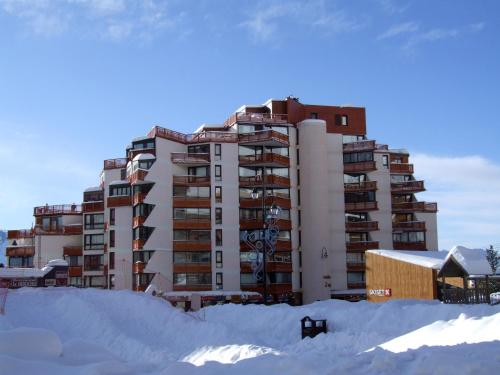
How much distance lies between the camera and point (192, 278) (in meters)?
63.7

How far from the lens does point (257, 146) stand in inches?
2687

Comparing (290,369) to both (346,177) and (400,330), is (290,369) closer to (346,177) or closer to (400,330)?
(400,330)

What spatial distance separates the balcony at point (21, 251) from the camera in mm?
79756

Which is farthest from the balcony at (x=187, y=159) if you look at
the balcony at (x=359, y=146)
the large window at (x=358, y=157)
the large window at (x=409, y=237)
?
the large window at (x=409, y=237)

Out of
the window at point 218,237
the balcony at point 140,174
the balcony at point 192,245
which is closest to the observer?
the balcony at point 140,174

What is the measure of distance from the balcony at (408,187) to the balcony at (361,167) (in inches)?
259

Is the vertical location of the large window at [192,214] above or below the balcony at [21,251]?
above

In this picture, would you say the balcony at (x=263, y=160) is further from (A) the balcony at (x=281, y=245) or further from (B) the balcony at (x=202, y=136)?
(A) the balcony at (x=281, y=245)

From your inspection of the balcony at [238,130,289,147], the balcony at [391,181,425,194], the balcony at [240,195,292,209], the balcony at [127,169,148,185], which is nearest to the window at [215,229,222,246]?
the balcony at [240,195,292,209]

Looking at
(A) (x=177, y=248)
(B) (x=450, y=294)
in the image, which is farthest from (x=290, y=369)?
(A) (x=177, y=248)

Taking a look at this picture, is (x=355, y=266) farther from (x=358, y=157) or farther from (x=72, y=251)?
(x=72, y=251)

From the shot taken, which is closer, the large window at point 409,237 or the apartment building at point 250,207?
the apartment building at point 250,207

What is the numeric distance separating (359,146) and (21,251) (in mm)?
42401

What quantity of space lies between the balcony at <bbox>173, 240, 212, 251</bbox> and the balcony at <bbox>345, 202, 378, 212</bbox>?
1743 cm
